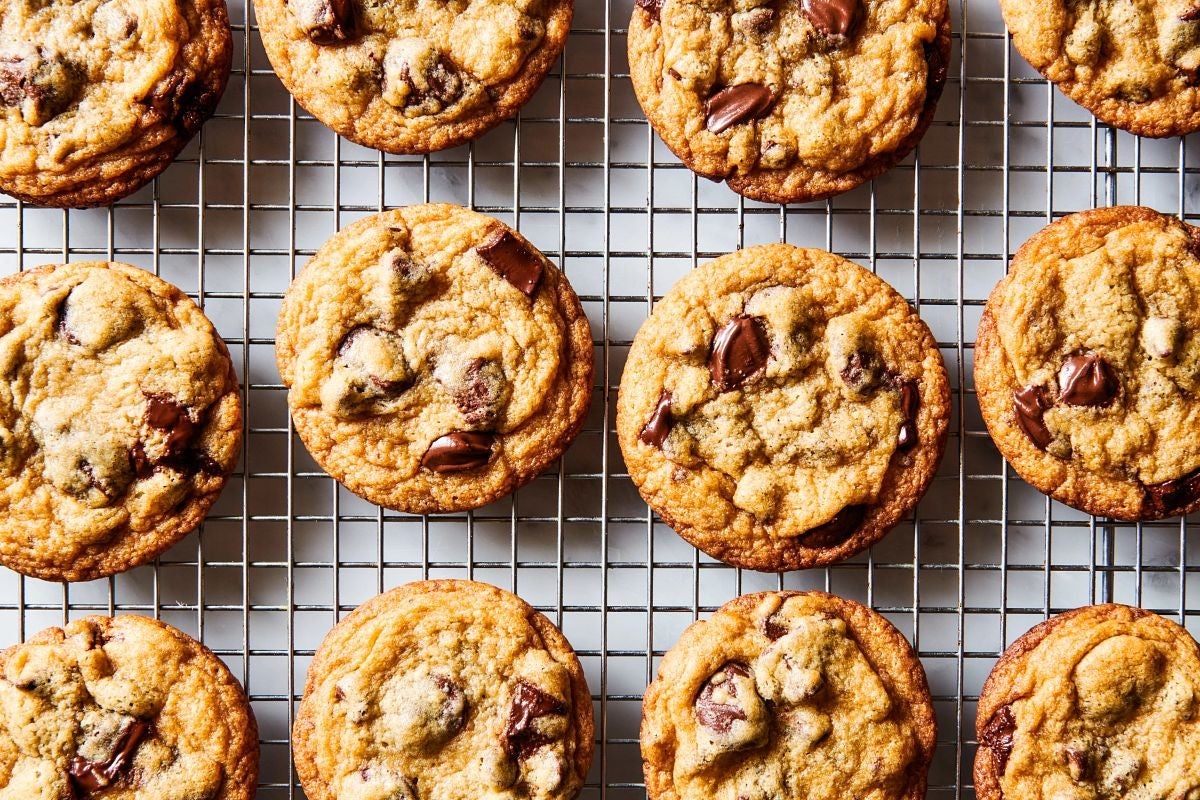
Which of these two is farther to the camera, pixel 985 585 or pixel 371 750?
pixel 985 585

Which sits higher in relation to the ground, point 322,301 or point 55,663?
point 322,301

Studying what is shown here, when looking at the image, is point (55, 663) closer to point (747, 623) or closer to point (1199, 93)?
point (747, 623)

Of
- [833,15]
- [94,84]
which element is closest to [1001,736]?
[833,15]

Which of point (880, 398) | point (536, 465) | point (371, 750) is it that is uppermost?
point (880, 398)

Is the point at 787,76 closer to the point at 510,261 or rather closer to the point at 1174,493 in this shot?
the point at 510,261

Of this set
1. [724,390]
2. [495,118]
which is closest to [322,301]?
[495,118]

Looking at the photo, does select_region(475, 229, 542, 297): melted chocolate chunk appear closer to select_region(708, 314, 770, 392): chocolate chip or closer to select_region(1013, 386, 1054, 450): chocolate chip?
select_region(708, 314, 770, 392): chocolate chip
